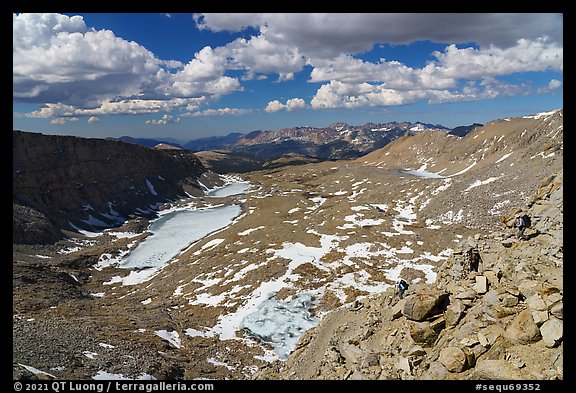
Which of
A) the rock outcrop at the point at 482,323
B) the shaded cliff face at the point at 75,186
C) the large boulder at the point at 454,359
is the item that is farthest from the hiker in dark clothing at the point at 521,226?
the shaded cliff face at the point at 75,186

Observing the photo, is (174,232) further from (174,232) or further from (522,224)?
(522,224)

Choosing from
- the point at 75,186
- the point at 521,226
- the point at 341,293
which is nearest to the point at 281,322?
the point at 341,293

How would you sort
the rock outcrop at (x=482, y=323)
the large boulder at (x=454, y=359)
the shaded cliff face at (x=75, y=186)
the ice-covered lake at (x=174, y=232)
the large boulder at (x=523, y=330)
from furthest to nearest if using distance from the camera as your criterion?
the shaded cliff face at (x=75, y=186), the ice-covered lake at (x=174, y=232), the large boulder at (x=454, y=359), the large boulder at (x=523, y=330), the rock outcrop at (x=482, y=323)

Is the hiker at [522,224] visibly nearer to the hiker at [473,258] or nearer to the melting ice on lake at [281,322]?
the hiker at [473,258]

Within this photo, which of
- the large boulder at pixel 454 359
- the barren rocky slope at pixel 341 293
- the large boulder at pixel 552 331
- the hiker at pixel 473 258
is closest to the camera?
the large boulder at pixel 552 331

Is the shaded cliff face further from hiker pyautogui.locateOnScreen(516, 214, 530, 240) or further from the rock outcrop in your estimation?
hiker pyautogui.locateOnScreen(516, 214, 530, 240)

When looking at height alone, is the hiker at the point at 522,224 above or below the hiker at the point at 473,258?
above
